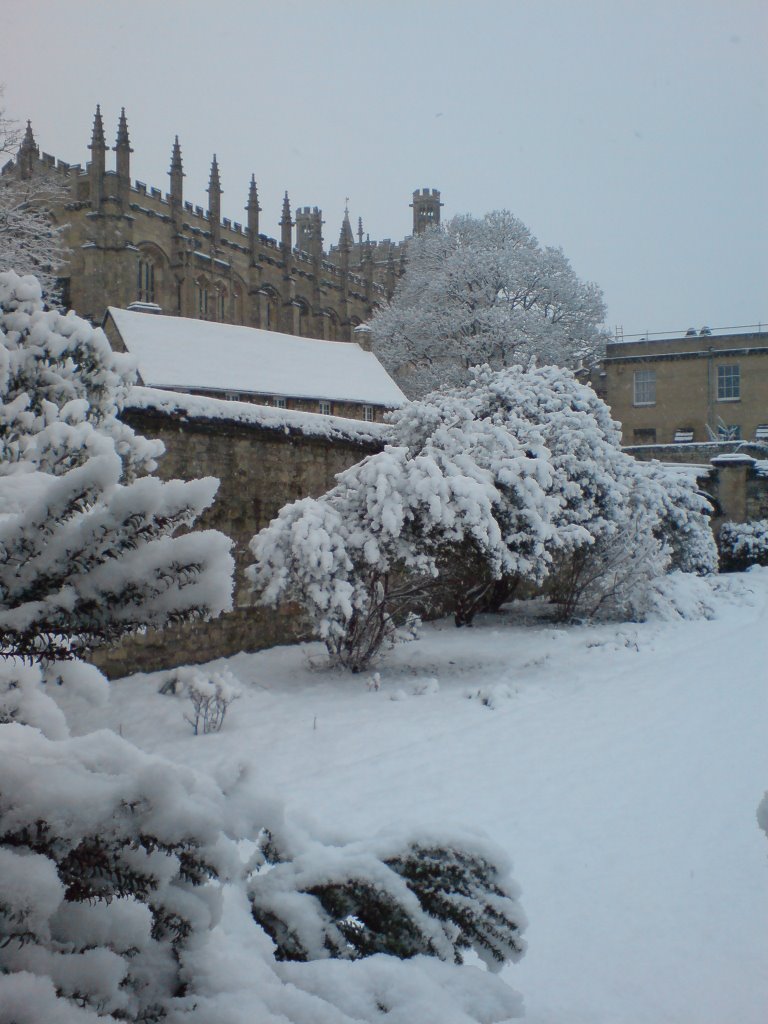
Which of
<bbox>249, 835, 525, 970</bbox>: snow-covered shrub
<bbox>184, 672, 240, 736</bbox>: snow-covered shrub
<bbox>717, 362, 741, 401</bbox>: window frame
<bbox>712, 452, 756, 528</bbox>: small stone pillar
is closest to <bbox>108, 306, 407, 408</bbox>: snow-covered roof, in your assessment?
<bbox>712, 452, 756, 528</bbox>: small stone pillar

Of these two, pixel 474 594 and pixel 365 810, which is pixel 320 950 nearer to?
pixel 365 810

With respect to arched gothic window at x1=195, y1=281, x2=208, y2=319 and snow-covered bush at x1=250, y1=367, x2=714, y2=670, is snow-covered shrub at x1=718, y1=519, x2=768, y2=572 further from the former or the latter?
arched gothic window at x1=195, y1=281, x2=208, y2=319

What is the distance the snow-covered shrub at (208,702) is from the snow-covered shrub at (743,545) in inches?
751

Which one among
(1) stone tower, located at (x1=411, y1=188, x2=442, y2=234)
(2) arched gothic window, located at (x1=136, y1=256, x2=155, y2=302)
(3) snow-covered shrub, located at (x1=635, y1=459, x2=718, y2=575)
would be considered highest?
(1) stone tower, located at (x1=411, y1=188, x2=442, y2=234)

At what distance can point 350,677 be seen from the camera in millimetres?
9938

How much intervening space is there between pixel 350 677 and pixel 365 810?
458cm

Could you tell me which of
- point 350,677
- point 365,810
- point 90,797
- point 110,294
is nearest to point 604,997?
point 365,810

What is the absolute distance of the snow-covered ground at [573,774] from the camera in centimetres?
361

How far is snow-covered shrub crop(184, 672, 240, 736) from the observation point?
24.7 ft

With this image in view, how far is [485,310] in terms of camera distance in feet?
116

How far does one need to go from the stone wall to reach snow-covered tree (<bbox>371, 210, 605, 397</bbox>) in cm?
2261

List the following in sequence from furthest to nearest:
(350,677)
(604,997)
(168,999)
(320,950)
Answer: (350,677)
(604,997)
(320,950)
(168,999)

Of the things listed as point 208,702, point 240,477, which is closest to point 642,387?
point 240,477

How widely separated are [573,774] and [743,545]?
62.4 feet
